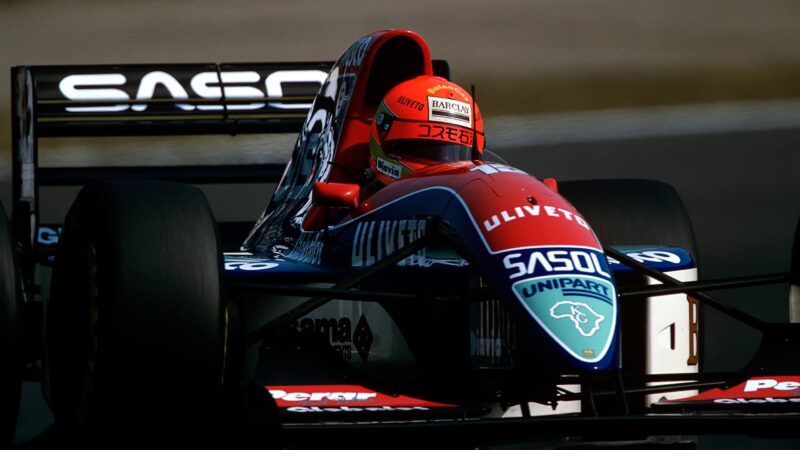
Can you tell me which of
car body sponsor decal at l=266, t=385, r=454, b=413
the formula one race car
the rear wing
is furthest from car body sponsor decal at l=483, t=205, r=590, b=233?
the rear wing

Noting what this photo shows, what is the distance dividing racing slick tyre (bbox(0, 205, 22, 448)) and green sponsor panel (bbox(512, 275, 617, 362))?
125 cm

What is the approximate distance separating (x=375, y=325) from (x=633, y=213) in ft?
4.87

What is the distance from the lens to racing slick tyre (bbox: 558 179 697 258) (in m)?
4.91

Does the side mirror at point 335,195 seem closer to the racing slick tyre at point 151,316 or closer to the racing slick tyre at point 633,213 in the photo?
the racing slick tyre at point 151,316

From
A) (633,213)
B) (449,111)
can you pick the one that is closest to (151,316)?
(449,111)

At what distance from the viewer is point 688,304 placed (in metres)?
4.09

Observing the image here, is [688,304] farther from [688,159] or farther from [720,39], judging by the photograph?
[720,39]

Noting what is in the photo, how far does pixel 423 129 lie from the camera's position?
4.17 m

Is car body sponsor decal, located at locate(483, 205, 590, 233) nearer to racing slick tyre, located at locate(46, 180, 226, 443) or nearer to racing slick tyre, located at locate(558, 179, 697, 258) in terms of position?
racing slick tyre, located at locate(46, 180, 226, 443)

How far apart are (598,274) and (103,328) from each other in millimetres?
1082

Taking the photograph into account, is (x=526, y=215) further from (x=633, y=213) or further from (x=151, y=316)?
(x=633, y=213)

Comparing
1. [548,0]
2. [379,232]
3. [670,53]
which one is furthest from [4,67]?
[379,232]

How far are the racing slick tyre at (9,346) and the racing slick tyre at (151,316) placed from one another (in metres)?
0.32

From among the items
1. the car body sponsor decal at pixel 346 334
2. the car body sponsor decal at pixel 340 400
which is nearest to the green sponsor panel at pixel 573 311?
the car body sponsor decal at pixel 340 400
